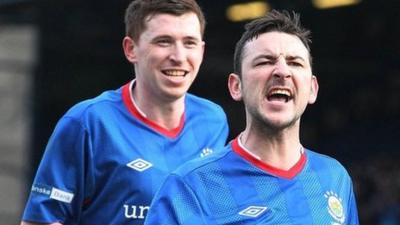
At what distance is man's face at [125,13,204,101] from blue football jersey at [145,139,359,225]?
37.2 inches

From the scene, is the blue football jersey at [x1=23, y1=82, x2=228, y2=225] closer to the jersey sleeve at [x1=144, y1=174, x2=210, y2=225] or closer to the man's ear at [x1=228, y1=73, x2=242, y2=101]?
the man's ear at [x1=228, y1=73, x2=242, y2=101]

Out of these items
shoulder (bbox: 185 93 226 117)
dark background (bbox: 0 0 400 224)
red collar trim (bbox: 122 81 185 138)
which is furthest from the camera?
dark background (bbox: 0 0 400 224)

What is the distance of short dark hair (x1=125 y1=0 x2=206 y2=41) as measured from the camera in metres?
5.60

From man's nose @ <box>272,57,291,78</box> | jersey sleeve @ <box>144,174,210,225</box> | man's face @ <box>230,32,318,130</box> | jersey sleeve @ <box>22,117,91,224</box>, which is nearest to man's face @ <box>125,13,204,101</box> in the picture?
jersey sleeve @ <box>22,117,91,224</box>

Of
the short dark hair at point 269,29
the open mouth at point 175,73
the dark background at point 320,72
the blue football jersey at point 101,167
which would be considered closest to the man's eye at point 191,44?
the open mouth at point 175,73

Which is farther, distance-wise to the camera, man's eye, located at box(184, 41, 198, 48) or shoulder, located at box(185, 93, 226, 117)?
shoulder, located at box(185, 93, 226, 117)

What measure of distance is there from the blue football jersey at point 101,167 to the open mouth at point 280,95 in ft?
3.72

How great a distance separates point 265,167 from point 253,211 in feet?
0.64

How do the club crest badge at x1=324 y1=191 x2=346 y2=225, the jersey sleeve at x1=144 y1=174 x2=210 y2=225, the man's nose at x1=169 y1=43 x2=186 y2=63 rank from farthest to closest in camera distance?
1. the man's nose at x1=169 y1=43 x2=186 y2=63
2. the club crest badge at x1=324 y1=191 x2=346 y2=225
3. the jersey sleeve at x1=144 y1=174 x2=210 y2=225

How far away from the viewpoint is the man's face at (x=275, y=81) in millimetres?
4492

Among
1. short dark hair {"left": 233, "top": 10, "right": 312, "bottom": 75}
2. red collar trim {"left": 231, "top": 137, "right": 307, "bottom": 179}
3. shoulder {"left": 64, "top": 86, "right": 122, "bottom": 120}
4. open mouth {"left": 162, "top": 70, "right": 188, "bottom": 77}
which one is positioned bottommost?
red collar trim {"left": 231, "top": 137, "right": 307, "bottom": 179}

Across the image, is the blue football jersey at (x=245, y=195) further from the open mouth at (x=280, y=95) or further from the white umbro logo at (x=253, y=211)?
the open mouth at (x=280, y=95)

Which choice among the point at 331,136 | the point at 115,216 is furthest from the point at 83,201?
the point at 331,136

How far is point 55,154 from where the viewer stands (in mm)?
5523
